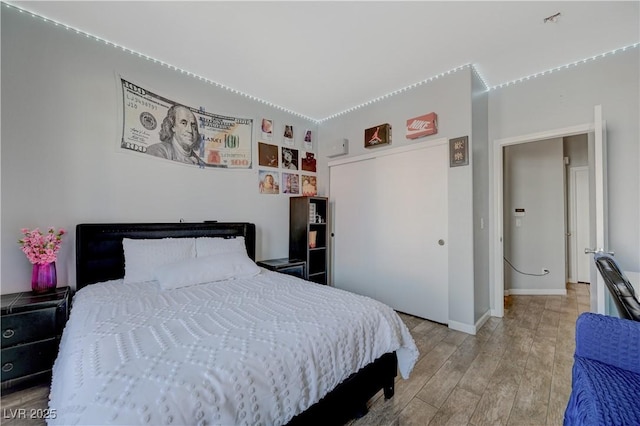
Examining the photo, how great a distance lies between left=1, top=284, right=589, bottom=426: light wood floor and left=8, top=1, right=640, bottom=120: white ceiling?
2706mm

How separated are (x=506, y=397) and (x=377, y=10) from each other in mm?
2824

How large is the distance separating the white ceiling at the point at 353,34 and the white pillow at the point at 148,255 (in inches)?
69.6

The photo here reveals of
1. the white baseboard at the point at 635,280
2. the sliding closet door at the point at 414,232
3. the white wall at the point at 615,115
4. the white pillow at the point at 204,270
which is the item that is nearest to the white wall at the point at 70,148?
the white pillow at the point at 204,270

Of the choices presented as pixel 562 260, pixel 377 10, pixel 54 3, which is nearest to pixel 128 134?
pixel 54 3

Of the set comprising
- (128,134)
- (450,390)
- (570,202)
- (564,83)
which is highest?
(564,83)

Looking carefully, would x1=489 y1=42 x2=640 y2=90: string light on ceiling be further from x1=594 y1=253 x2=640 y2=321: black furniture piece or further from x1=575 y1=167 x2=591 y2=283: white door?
x1=575 y1=167 x2=591 y2=283: white door

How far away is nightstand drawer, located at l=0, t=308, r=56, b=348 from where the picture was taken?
1594mm

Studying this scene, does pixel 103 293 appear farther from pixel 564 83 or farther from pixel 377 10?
pixel 564 83

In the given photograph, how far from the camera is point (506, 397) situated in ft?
5.53

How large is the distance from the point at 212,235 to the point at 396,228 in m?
2.16

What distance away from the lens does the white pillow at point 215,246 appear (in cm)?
245

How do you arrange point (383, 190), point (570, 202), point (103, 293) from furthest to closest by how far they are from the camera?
point (570, 202) < point (383, 190) < point (103, 293)

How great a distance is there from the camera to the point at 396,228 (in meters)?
3.21

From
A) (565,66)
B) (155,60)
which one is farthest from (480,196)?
(155,60)
